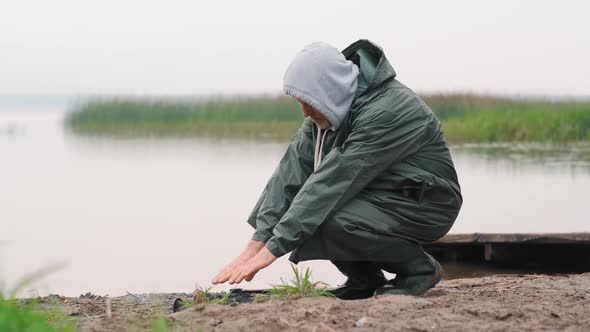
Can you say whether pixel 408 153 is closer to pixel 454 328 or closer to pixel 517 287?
pixel 454 328

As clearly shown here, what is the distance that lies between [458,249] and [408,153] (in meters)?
2.70

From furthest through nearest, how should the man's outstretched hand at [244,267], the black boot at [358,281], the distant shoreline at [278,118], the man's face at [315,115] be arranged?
the distant shoreline at [278,118] < the black boot at [358,281] < the man's face at [315,115] < the man's outstretched hand at [244,267]

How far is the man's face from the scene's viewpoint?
3.64 meters

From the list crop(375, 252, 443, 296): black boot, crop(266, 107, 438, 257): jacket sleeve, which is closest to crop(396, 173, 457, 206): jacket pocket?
crop(266, 107, 438, 257): jacket sleeve

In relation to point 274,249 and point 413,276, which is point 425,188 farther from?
point 274,249

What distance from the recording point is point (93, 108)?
14.7 metres

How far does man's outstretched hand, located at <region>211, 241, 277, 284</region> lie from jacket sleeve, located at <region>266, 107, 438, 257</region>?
4 cm

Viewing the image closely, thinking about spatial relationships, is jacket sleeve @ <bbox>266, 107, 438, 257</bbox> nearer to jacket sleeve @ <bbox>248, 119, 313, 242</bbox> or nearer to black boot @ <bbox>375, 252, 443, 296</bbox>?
jacket sleeve @ <bbox>248, 119, 313, 242</bbox>

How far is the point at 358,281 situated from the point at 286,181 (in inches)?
21.5

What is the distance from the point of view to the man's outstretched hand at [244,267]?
348cm

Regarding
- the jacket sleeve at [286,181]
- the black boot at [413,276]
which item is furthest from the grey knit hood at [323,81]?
the black boot at [413,276]

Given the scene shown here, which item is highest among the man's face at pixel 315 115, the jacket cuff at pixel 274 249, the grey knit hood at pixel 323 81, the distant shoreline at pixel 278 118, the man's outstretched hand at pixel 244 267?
the grey knit hood at pixel 323 81

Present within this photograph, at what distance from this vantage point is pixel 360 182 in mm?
3582

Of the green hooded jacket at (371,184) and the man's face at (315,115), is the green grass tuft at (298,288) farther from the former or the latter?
the man's face at (315,115)
